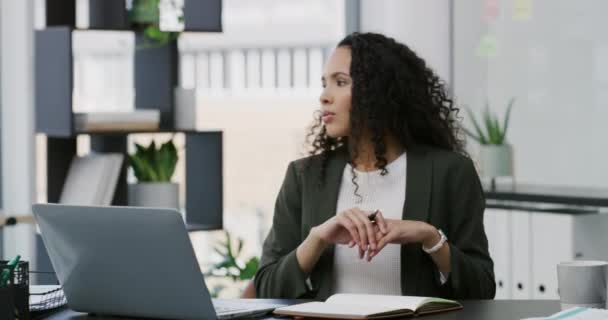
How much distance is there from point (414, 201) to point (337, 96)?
0.32 m

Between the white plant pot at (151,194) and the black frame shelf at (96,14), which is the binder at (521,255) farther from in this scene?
the black frame shelf at (96,14)

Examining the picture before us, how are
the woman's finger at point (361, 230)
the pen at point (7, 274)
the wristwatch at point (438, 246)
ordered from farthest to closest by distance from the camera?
1. the wristwatch at point (438, 246)
2. the woman's finger at point (361, 230)
3. the pen at point (7, 274)

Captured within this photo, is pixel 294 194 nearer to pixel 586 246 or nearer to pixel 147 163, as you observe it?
pixel 147 163

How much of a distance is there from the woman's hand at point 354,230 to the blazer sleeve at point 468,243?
0.81ft

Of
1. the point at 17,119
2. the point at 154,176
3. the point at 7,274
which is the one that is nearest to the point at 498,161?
the point at 154,176

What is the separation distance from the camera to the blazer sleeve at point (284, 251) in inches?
94.1

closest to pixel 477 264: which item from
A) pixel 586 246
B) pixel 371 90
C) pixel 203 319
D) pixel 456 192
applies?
pixel 456 192

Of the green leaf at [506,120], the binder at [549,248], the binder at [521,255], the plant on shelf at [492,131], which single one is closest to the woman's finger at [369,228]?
the binder at [549,248]

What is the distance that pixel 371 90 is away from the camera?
2555 mm

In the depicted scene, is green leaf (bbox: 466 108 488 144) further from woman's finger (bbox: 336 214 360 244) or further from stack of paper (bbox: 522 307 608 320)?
stack of paper (bbox: 522 307 608 320)

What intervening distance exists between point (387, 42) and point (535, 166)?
208cm

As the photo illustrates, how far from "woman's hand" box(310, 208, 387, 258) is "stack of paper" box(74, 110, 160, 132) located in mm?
1672

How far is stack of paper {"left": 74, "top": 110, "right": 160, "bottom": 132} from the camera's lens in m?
3.71

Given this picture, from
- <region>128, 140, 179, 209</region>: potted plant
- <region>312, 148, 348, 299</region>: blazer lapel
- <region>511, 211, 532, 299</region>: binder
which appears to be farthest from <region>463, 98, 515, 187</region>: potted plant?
<region>312, 148, 348, 299</region>: blazer lapel
